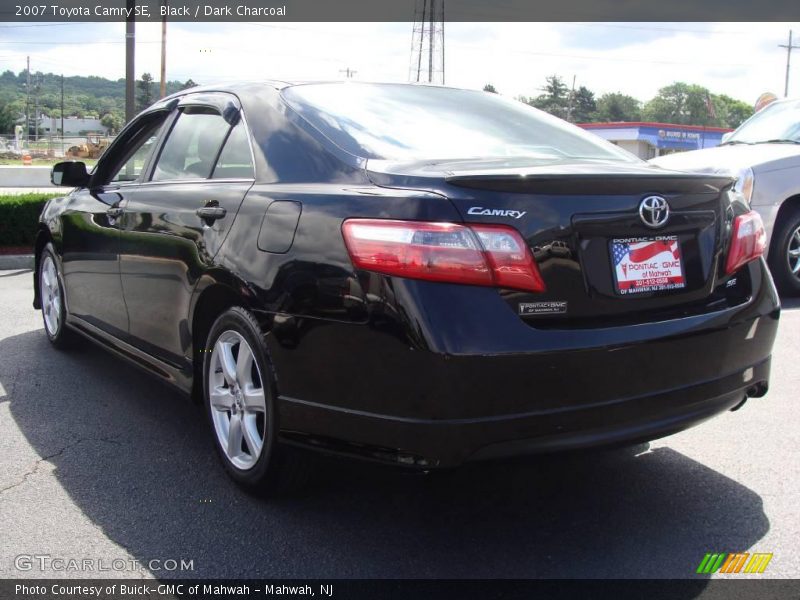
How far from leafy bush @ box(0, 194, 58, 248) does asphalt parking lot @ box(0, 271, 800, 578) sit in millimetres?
8583

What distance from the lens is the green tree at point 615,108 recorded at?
148 meters

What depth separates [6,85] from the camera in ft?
503

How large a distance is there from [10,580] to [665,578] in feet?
7.04

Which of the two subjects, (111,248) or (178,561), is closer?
(178,561)

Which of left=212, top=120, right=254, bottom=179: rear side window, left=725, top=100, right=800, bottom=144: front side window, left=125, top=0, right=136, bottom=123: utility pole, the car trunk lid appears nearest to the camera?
the car trunk lid

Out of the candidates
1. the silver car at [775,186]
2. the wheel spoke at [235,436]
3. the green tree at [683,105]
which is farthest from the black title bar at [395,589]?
the green tree at [683,105]

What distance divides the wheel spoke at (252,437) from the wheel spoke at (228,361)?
0.19 metres

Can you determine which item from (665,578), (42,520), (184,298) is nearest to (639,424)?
(665,578)

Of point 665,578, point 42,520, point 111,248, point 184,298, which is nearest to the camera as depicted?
point 665,578

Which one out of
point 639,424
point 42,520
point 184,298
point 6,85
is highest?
point 6,85

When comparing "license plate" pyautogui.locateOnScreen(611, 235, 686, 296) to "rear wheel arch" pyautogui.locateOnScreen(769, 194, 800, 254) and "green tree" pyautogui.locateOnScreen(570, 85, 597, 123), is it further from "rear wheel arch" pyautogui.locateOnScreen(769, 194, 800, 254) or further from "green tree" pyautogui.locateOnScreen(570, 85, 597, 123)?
"green tree" pyautogui.locateOnScreen(570, 85, 597, 123)

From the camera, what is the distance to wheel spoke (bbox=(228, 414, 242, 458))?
342 cm

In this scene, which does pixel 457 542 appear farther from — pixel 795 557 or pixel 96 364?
pixel 96 364

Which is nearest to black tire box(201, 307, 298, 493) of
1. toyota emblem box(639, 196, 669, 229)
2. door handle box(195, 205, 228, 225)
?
door handle box(195, 205, 228, 225)
